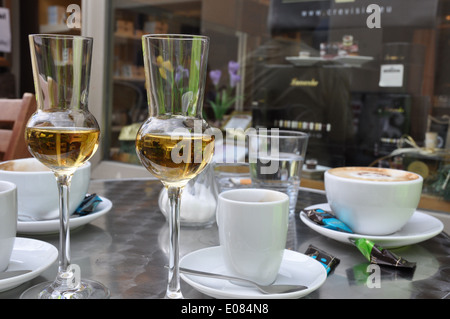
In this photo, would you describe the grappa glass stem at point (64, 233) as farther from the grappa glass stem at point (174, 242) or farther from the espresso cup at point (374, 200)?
the espresso cup at point (374, 200)

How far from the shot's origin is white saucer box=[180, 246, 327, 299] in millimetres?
509

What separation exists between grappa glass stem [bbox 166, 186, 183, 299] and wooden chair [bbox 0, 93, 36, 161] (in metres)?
1.19

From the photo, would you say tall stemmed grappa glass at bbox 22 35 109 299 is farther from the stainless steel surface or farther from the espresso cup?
the espresso cup

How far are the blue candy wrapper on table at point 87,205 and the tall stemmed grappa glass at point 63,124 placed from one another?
240 millimetres

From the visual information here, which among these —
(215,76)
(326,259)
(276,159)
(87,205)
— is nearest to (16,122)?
(87,205)

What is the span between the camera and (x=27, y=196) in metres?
0.73

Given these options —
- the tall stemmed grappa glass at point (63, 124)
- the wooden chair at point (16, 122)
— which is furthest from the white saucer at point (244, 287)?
the wooden chair at point (16, 122)

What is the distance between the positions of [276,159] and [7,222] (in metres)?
0.48

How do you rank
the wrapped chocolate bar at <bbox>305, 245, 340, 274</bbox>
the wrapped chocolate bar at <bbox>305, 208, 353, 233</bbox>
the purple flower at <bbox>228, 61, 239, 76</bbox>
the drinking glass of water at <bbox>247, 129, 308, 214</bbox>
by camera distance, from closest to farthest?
the wrapped chocolate bar at <bbox>305, 245, 340, 274</bbox>
the wrapped chocolate bar at <bbox>305, 208, 353, 233</bbox>
the drinking glass of water at <bbox>247, 129, 308, 214</bbox>
the purple flower at <bbox>228, 61, 239, 76</bbox>

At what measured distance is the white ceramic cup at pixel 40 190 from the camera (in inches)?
28.3

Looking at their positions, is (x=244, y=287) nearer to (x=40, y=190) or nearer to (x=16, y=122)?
(x=40, y=190)

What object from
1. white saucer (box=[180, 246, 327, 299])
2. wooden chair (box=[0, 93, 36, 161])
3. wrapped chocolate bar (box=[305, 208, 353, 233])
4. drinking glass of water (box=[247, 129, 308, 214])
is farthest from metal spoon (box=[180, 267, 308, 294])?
wooden chair (box=[0, 93, 36, 161])
